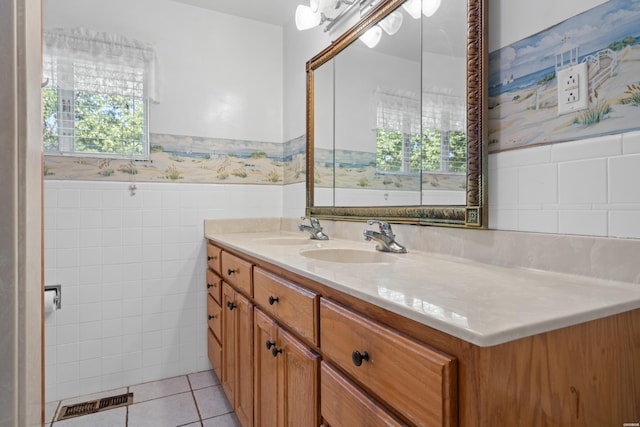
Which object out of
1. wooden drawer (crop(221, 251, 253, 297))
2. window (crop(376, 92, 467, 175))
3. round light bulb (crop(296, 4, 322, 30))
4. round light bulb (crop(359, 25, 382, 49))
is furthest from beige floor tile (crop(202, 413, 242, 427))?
round light bulb (crop(296, 4, 322, 30))

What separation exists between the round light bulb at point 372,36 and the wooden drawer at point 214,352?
1730 millimetres

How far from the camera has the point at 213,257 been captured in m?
2.07

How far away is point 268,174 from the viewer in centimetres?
246

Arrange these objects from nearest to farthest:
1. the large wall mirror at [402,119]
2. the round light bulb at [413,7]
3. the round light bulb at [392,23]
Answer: the large wall mirror at [402,119], the round light bulb at [413,7], the round light bulb at [392,23]

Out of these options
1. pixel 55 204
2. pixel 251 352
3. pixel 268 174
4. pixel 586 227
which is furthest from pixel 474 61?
pixel 55 204

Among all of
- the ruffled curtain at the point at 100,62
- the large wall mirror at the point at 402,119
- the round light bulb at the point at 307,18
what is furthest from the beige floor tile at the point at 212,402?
the round light bulb at the point at 307,18

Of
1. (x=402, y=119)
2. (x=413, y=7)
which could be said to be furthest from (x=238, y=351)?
(x=413, y=7)

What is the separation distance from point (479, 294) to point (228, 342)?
4.53 ft

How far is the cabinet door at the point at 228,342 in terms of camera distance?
166 cm

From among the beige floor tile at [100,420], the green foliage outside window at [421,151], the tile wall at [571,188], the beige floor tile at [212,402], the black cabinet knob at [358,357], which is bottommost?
the beige floor tile at [100,420]

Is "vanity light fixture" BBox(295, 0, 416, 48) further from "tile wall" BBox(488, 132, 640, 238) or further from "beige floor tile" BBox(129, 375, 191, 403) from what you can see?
"beige floor tile" BBox(129, 375, 191, 403)

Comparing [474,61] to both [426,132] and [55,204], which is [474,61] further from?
[55,204]

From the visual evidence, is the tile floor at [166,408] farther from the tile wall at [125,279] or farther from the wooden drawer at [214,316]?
the wooden drawer at [214,316]

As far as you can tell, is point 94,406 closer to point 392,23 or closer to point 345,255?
point 345,255
